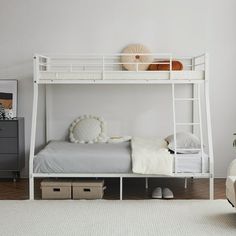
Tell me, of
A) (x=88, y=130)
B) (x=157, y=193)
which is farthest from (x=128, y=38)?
(x=157, y=193)

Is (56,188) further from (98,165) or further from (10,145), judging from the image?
(10,145)

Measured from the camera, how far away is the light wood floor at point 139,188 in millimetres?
5910

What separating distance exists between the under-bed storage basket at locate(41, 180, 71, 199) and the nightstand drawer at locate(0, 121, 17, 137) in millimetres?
1133

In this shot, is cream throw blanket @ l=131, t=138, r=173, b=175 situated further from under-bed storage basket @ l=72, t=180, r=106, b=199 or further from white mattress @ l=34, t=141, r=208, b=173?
under-bed storage basket @ l=72, t=180, r=106, b=199

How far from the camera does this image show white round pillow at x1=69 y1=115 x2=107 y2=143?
21.4 feet

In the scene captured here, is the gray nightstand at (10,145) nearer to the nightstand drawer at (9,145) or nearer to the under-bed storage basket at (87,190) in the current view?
the nightstand drawer at (9,145)

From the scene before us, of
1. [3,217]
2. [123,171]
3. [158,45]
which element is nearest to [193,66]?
[158,45]

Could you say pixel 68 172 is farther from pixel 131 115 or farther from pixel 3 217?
pixel 131 115

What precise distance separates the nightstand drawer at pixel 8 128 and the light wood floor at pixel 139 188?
0.65m

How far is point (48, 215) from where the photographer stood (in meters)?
4.95

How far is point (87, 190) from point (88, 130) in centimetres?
110

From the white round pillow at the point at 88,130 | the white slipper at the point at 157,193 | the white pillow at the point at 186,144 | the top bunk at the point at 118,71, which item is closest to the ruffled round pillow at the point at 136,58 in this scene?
the top bunk at the point at 118,71

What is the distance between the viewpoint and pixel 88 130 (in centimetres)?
656

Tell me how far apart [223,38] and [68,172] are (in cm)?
288
